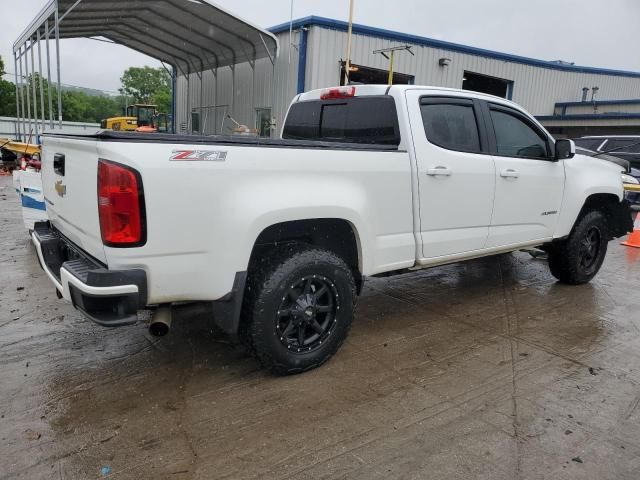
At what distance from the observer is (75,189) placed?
310 centimetres

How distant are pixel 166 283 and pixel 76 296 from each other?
472mm

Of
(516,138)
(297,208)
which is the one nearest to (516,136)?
(516,138)

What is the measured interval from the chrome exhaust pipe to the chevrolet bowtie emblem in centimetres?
101

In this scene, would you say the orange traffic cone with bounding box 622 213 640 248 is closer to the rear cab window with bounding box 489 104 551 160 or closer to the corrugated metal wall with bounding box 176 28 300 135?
the rear cab window with bounding box 489 104 551 160

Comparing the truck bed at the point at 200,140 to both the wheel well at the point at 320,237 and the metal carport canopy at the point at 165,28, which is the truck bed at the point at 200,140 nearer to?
the wheel well at the point at 320,237

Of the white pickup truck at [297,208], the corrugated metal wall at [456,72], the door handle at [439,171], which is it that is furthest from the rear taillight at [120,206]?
the corrugated metal wall at [456,72]

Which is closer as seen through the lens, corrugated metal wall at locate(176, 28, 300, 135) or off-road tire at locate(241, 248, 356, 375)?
off-road tire at locate(241, 248, 356, 375)

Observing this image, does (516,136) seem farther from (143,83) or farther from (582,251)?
(143,83)

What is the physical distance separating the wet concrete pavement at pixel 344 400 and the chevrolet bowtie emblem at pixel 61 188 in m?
1.20

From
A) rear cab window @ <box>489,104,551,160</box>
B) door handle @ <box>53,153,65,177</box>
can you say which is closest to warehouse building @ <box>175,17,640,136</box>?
Result: rear cab window @ <box>489,104,551,160</box>

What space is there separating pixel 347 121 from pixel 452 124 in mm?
877

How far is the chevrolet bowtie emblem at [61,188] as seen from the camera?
3.30 meters

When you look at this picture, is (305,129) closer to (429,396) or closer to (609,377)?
(429,396)

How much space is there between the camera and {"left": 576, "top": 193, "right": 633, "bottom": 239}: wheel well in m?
5.91
